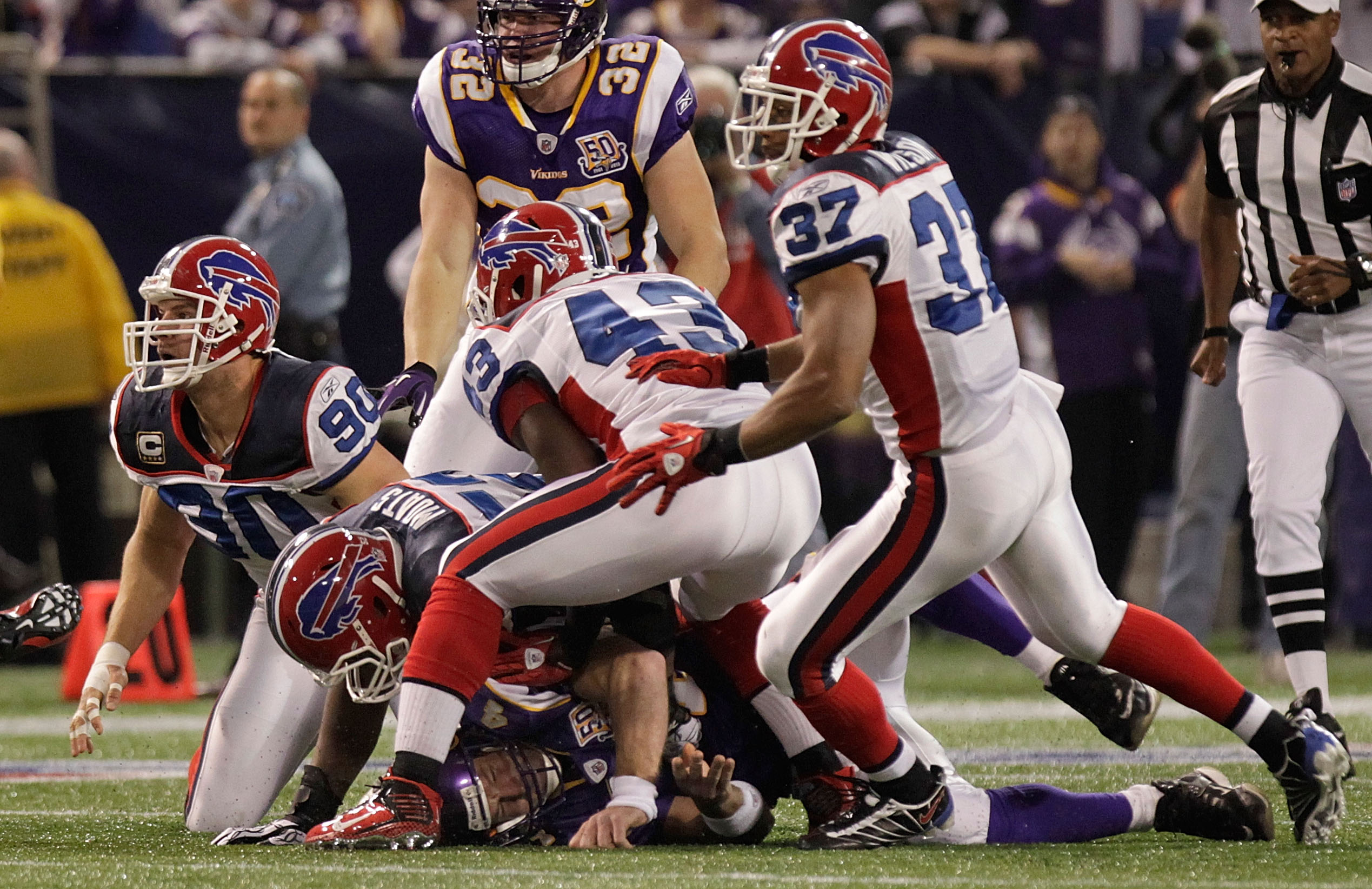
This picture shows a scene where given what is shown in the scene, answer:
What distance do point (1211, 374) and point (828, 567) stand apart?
5.79ft

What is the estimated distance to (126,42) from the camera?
31.0 ft

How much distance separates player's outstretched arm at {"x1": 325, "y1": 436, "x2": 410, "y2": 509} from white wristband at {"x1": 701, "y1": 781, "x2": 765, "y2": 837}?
3.09 ft

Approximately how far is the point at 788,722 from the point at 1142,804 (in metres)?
0.66

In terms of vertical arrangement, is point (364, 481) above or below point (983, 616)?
above

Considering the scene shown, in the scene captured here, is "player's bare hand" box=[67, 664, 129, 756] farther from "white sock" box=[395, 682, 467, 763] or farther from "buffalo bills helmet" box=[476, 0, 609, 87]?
"buffalo bills helmet" box=[476, 0, 609, 87]

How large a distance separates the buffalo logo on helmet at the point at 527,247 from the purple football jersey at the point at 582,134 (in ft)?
2.47

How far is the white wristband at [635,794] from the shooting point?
363 cm

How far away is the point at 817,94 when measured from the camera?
145 inches

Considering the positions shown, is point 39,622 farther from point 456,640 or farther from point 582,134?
point 582,134

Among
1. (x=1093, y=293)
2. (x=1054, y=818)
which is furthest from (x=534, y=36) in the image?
(x=1093, y=293)

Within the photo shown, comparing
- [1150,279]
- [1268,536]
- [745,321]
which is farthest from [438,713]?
[1150,279]

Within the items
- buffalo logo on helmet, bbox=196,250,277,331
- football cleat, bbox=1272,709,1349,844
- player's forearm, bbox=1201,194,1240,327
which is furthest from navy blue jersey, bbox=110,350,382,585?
player's forearm, bbox=1201,194,1240,327

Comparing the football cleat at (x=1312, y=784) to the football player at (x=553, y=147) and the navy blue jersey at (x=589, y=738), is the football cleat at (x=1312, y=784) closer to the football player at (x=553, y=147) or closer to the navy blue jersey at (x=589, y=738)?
the navy blue jersey at (x=589, y=738)

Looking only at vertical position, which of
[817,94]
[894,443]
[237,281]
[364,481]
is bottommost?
[364,481]
